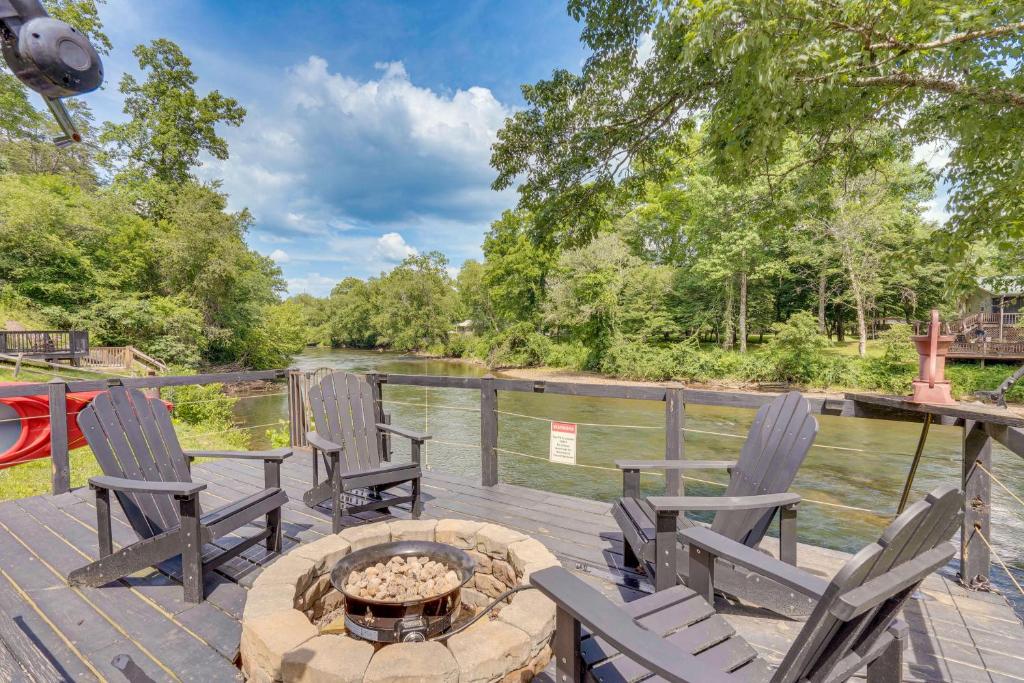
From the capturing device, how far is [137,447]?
215 cm

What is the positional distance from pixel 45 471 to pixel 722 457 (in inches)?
390

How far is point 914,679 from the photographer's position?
1.46 m

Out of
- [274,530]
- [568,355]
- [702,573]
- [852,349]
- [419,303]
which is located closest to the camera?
[702,573]

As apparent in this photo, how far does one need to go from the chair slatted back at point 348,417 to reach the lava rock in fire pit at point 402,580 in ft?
3.64

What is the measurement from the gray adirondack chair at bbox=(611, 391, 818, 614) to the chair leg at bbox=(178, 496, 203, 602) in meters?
1.75

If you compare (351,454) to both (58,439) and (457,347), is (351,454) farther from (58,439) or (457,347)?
(457,347)

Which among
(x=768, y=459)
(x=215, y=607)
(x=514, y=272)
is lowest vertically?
(x=215, y=607)

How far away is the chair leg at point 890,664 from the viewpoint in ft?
3.21

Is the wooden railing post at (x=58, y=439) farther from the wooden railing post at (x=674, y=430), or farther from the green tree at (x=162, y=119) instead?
the green tree at (x=162, y=119)

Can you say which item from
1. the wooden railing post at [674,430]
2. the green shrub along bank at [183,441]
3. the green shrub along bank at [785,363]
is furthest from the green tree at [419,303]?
the wooden railing post at [674,430]

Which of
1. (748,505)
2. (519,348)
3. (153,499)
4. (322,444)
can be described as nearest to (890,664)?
(748,505)

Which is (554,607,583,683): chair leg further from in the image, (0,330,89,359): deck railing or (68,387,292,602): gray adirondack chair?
(0,330,89,359): deck railing

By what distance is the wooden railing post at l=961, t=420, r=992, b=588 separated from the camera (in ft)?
6.55

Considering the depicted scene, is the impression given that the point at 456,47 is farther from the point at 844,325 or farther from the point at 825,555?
the point at 844,325
